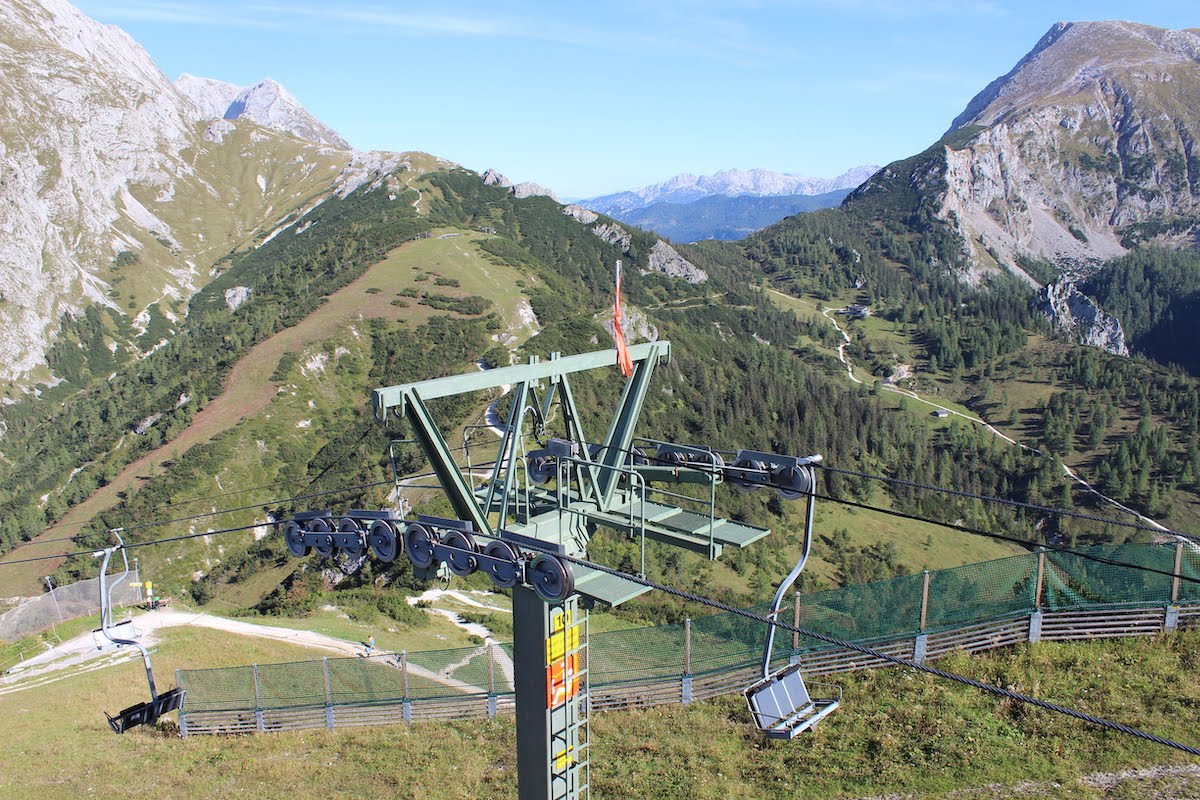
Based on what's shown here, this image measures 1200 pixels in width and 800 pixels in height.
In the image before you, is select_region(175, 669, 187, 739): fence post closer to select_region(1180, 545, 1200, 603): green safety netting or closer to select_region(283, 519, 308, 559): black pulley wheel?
select_region(283, 519, 308, 559): black pulley wheel

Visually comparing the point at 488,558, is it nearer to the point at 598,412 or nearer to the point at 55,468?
the point at 598,412

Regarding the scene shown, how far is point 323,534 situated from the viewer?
A: 1502cm

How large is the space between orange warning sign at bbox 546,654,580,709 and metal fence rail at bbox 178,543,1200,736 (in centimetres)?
942

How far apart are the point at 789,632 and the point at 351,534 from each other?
14.2 m

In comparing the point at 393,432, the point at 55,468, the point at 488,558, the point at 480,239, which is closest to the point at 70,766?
the point at 488,558

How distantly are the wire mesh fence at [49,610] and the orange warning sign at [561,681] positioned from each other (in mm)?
28969

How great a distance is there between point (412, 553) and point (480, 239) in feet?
503

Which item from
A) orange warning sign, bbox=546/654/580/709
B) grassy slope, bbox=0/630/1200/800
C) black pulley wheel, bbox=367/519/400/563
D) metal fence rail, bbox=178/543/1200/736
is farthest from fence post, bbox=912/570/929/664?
black pulley wheel, bbox=367/519/400/563

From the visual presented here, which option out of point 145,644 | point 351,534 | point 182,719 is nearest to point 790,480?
point 351,534

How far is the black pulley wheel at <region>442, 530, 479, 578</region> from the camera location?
1276 centimetres

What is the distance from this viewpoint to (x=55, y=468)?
12212 centimetres

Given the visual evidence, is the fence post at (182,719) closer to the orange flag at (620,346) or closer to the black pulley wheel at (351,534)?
the black pulley wheel at (351,534)

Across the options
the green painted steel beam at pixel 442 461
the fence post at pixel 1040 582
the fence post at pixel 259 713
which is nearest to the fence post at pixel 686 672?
the fence post at pixel 1040 582

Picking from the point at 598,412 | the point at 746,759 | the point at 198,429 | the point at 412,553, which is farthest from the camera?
the point at 598,412
